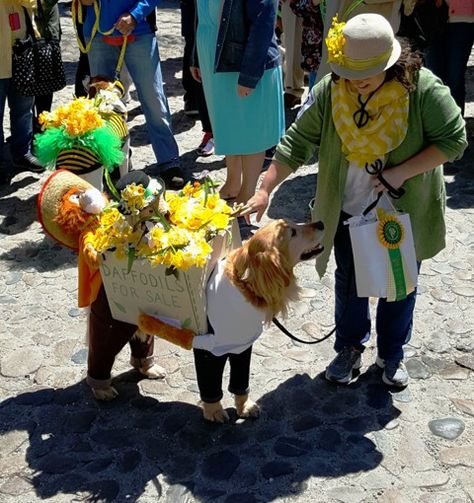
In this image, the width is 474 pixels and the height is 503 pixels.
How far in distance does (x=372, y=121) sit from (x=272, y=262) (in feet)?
2.45

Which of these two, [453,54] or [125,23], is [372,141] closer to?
[125,23]

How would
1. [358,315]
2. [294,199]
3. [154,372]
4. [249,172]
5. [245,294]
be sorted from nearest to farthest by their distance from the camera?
1. [245,294]
2. [358,315]
3. [154,372]
4. [249,172]
5. [294,199]

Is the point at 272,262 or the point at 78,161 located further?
the point at 78,161

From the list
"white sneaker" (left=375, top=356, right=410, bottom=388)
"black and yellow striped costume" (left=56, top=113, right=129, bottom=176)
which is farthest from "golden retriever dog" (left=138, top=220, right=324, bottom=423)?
"black and yellow striped costume" (left=56, top=113, right=129, bottom=176)

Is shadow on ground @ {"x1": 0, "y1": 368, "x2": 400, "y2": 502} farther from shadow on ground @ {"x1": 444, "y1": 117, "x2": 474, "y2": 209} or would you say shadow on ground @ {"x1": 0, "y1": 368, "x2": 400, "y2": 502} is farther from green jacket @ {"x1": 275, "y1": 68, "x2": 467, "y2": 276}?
shadow on ground @ {"x1": 444, "y1": 117, "x2": 474, "y2": 209}

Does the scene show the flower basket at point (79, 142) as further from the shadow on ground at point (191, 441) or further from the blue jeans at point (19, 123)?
the blue jeans at point (19, 123)

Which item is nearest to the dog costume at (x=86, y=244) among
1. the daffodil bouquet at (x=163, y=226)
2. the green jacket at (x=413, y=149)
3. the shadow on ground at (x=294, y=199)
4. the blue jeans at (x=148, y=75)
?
the daffodil bouquet at (x=163, y=226)

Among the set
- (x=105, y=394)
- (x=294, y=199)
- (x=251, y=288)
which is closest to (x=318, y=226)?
(x=251, y=288)

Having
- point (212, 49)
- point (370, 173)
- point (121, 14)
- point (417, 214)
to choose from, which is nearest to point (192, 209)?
point (370, 173)

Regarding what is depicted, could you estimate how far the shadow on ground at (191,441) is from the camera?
145 inches

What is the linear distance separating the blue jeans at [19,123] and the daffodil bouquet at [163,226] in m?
3.75

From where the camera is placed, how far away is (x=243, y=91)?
5.57 metres

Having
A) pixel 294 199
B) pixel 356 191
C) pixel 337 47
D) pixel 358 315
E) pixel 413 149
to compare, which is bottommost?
pixel 294 199

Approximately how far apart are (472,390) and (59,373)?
2.25 meters
